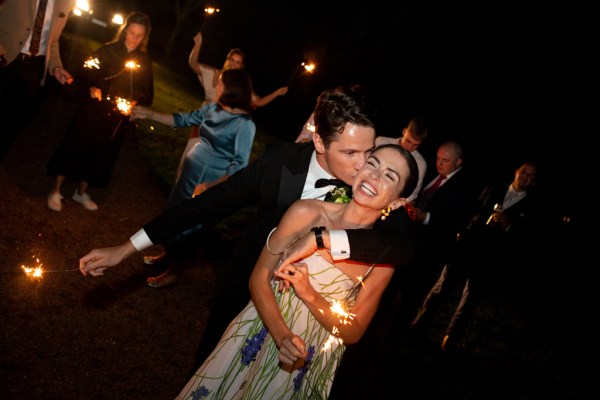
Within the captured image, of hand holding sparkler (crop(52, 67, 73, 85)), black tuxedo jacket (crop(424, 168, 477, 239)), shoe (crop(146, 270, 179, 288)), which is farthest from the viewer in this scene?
black tuxedo jacket (crop(424, 168, 477, 239))

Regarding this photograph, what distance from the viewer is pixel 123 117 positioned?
5.23 meters

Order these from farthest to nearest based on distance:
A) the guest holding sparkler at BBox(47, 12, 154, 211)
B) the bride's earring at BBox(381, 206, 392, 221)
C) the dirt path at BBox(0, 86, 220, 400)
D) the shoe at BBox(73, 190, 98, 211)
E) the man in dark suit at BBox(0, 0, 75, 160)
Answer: the shoe at BBox(73, 190, 98, 211) → the guest holding sparkler at BBox(47, 12, 154, 211) → the man in dark suit at BBox(0, 0, 75, 160) → the dirt path at BBox(0, 86, 220, 400) → the bride's earring at BBox(381, 206, 392, 221)

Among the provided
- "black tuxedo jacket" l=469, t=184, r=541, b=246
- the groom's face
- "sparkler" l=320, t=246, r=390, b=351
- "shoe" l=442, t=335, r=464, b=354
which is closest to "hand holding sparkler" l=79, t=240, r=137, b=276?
"sparkler" l=320, t=246, r=390, b=351

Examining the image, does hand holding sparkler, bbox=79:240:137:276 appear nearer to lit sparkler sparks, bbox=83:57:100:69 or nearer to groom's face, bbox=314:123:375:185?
groom's face, bbox=314:123:375:185

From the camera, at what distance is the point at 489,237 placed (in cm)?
553

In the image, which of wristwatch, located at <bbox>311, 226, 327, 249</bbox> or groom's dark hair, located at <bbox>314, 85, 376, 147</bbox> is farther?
groom's dark hair, located at <bbox>314, 85, 376, 147</bbox>

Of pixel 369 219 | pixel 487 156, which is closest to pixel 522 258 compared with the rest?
pixel 487 156

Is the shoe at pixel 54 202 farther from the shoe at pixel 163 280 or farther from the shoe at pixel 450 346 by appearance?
the shoe at pixel 450 346

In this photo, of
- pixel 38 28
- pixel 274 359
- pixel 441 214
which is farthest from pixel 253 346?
pixel 38 28

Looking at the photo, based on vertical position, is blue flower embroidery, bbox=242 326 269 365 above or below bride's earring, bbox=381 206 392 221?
below

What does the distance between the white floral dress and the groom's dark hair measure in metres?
0.91

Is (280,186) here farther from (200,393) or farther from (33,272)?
(33,272)

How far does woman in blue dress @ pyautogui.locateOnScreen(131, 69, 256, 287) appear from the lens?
419cm

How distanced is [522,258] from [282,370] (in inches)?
524
